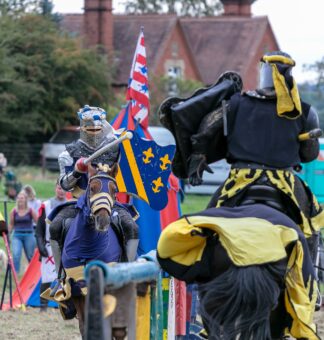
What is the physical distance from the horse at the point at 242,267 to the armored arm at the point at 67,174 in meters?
2.05

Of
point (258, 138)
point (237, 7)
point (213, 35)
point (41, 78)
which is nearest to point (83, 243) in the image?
point (258, 138)

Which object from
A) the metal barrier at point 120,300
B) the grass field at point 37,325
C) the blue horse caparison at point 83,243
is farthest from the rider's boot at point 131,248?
the grass field at point 37,325

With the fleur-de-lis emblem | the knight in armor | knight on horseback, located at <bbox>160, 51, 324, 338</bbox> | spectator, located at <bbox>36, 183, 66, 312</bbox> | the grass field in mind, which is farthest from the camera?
spectator, located at <bbox>36, 183, 66, 312</bbox>

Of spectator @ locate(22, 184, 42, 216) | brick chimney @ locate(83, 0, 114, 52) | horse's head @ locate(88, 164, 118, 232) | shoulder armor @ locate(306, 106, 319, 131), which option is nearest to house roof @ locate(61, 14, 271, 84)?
brick chimney @ locate(83, 0, 114, 52)

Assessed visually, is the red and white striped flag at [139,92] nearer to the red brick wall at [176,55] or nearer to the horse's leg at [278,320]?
the horse's leg at [278,320]

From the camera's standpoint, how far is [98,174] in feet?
27.6

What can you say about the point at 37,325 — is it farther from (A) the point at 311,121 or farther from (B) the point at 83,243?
(A) the point at 311,121

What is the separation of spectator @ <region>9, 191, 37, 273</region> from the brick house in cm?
3697

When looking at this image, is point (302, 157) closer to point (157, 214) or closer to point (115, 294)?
point (115, 294)

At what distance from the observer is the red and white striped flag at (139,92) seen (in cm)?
1391

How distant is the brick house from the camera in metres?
55.7

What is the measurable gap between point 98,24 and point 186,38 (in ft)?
23.1

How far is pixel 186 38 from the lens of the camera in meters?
61.3

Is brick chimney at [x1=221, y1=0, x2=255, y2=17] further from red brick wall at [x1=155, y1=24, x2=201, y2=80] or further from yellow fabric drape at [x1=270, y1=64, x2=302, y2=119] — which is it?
yellow fabric drape at [x1=270, y1=64, x2=302, y2=119]
